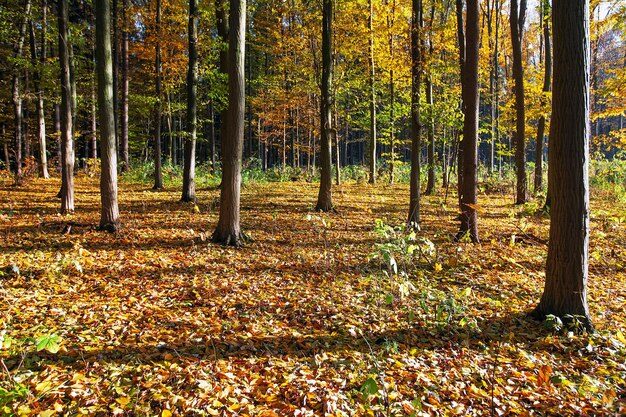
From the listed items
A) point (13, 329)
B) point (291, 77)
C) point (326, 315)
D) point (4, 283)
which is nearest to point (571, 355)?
point (326, 315)

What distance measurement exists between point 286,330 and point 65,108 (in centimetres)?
865

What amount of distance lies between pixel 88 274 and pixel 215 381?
3778 mm

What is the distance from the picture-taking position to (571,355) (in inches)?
165

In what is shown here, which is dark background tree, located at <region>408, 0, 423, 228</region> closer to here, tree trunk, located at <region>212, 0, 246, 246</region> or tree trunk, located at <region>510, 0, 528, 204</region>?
tree trunk, located at <region>212, 0, 246, 246</region>

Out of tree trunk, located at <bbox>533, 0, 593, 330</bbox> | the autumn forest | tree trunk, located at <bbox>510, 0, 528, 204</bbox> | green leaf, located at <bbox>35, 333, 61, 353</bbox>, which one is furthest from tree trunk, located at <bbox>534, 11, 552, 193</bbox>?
green leaf, located at <bbox>35, 333, 61, 353</bbox>

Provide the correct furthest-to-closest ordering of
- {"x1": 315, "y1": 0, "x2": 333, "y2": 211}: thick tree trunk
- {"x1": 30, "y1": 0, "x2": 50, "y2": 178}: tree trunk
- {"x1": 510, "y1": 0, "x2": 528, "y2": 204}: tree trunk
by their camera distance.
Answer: {"x1": 30, "y1": 0, "x2": 50, "y2": 178}: tree trunk < {"x1": 510, "y1": 0, "x2": 528, "y2": 204}: tree trunk < {"x1": 315, "y1": 0, "x2": 333, "y2": 211}: thick tree trunk

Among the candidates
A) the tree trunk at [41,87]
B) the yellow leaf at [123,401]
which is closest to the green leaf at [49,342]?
the yellow leaf at [123,401]

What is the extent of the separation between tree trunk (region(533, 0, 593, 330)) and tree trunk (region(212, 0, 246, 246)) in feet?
17.7

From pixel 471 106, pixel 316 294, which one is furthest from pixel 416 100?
pixel 316 294

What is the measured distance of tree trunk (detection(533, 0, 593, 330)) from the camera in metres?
4.32

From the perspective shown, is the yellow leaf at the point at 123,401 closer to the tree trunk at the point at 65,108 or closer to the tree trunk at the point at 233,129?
→ the tree trunk at the point at 233,129

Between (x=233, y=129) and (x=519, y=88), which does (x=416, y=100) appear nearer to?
(x=233, y=129)

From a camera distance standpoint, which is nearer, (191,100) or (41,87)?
(191,100)

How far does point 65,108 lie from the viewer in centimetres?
922
